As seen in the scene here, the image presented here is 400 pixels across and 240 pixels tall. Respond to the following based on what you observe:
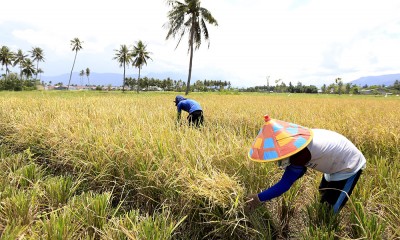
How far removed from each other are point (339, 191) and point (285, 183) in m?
0.62

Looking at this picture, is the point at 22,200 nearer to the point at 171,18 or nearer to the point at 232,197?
the point at 232,197

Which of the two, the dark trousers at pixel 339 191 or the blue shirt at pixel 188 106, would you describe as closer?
the dark trousers at pixel 339 191

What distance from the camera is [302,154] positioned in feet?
6.06

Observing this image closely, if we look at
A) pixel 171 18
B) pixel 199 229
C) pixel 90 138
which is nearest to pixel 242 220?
pixel 199 229

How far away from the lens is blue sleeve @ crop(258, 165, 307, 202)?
178cm

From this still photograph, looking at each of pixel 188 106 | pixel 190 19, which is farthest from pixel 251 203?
pixel 190 19

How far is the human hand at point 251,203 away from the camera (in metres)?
1.87

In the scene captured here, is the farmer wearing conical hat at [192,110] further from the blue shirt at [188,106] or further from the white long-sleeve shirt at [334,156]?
the white long-sleeve shirt at [334,156]

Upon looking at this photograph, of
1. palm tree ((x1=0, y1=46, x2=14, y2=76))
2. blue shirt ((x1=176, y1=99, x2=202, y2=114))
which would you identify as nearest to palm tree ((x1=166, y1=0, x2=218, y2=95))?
blue shirt ((x1=176, y1=99, x2=202, y2=114))

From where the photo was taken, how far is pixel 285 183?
1784 millimetres

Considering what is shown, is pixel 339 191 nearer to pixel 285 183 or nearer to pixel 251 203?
pixel 285 183

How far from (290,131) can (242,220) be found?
0.81 metres

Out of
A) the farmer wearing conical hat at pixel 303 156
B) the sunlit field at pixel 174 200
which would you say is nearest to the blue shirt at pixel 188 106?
the sunlit field at pixel 174 200

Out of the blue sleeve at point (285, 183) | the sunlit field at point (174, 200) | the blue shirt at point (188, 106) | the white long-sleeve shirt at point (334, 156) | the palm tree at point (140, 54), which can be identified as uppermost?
the palm tree at point (140, 54)
